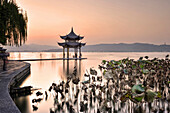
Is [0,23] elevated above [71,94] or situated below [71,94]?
above

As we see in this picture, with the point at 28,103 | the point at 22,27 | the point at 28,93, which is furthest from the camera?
the point at 22,27

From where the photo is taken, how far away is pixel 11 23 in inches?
490

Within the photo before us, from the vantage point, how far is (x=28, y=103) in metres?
6.50

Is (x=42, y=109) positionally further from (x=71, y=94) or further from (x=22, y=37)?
(x=22, y=37)

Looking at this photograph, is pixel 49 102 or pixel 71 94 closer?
pixel 49 102

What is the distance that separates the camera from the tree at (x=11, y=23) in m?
10.6

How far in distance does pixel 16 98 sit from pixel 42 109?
1762 millimetres

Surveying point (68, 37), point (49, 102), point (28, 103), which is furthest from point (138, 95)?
point (68, 37)

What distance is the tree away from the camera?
34.7 feet

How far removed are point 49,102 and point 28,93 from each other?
1648 mm

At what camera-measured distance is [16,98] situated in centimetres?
699

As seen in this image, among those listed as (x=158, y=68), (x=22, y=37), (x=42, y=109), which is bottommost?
(x=42, y=109)

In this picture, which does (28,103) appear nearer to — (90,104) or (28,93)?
(28,93)

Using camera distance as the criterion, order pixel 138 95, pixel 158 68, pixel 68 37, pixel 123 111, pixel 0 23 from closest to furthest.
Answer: pixel 138 95 → pixel 123 111 → pixel 158 68 → pixel 0 23 → pixel 68 37
